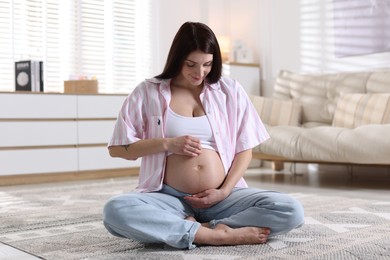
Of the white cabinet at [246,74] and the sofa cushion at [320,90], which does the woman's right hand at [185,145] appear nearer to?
the sofa cushion at [320,90]

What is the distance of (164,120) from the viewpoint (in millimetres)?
1991

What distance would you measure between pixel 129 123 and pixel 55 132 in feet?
9.50

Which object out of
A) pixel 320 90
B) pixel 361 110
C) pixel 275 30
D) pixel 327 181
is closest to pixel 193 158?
pixel 361 110

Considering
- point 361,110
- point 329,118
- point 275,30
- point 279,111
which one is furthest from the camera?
point 275,30

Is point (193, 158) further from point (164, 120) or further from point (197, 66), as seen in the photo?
point (197, 66)

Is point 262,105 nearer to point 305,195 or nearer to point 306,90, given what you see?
point 306,90

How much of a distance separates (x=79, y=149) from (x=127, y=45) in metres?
1.47

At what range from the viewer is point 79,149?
16.0 ft

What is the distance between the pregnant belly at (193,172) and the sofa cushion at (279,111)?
2.76 metres

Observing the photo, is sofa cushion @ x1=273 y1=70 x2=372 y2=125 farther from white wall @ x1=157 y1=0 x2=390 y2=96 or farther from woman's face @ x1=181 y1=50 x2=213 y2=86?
woman's face @ x1=181 y1=50 x2=213 y2=86

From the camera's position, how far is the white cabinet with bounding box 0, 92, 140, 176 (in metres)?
4.50

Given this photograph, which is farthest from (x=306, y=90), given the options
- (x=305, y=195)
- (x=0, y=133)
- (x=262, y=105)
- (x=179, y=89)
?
(x=179, y=89)

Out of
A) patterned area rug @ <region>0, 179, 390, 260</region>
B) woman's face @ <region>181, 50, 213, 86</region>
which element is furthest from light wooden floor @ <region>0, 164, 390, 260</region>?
woman's face @ <region>181, 50, 213, 86</region>

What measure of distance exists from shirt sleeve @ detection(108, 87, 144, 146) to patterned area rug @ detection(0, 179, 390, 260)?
1.23 feet
